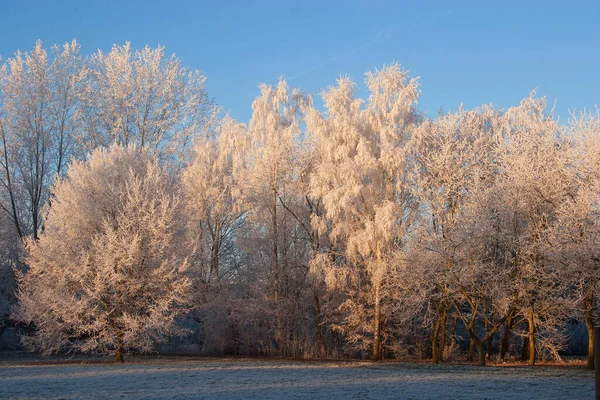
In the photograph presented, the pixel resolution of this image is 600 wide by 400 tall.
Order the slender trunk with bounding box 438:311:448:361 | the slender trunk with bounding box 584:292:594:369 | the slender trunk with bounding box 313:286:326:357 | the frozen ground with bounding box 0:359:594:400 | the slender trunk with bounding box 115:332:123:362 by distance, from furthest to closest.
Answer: the slender trunk with bounding box 313:286:326:357 → the slender trunk with bounding box 438:311:448:361 → the slender trunk with bounding box 115:332:123:362 → the slender trunk with bounding box 584:292:594:369 → the frozen ground with bounding box 0:359:594:400

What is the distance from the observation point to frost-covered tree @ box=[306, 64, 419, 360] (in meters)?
24.7

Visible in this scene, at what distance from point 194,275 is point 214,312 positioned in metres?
2.28

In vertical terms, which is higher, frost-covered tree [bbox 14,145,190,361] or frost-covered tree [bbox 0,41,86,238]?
frost-covered tree [bbox 0,41,86,238]

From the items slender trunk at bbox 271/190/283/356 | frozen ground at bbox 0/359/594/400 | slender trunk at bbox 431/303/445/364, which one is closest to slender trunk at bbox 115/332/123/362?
frozen ground at bbox 0/359/594/400

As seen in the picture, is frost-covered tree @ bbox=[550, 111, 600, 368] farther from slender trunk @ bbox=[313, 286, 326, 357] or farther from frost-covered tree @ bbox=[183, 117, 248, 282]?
frost-covered tree @ bbox=[183, 117, 248, 282]

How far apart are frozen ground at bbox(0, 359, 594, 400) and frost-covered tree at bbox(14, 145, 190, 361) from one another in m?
4.63

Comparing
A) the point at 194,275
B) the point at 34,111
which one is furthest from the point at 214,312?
the point at 34,111

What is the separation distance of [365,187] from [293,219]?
23.5 ft

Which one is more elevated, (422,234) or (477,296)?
(422,234)

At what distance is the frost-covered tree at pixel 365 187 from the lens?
24.7m

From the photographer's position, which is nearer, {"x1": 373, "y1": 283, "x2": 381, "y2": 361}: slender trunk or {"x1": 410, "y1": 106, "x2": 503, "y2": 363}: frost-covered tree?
{"x1": 410, "y1": 106, "x2": 503, "y2": 363}: frost-covered tree

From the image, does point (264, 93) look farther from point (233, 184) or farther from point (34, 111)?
point (34, 111)

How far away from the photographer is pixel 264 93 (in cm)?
3200

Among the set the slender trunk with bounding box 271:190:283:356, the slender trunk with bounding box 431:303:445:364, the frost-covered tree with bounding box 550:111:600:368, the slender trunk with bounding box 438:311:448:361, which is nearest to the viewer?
the frost-covered tree with bounding box 550:111:600:368
